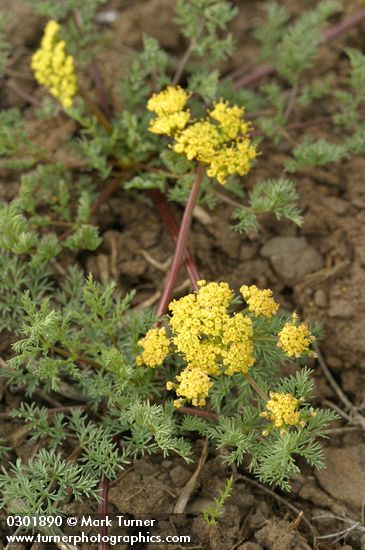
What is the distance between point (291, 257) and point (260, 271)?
0.22 m

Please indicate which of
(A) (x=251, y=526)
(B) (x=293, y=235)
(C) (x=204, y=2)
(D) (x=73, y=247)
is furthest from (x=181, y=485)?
(C) (x=204, y=2)

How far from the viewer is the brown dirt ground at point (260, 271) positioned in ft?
10.5

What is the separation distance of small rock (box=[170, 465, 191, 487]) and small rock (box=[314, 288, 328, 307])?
1.31m

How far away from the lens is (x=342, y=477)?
3.39 m

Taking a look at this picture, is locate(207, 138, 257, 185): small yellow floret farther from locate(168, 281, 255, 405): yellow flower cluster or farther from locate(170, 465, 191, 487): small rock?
locate(170, 465, 191, 487): small rock

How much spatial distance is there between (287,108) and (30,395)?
2.74 metres

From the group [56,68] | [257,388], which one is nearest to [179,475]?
[257,388]

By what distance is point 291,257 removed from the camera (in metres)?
4.03

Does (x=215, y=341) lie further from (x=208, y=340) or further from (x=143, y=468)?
(x=143, y=468)

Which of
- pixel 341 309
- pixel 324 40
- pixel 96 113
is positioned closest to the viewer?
pixel 341 309

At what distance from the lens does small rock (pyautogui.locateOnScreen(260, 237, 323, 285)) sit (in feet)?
13.1

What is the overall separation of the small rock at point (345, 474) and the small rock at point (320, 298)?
0.86 meters

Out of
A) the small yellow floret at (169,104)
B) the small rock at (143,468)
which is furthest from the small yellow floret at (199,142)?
the small rock at (143,468)

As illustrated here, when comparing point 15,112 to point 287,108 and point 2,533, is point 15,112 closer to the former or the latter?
point 287,108
